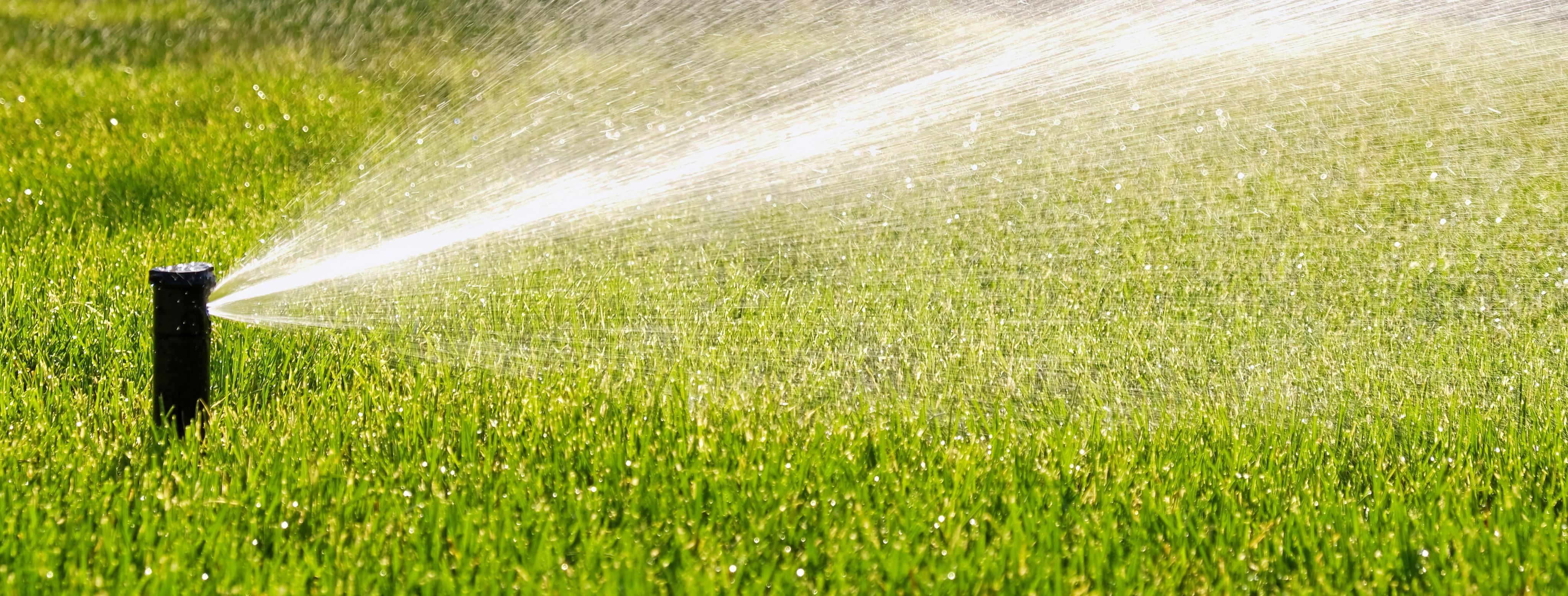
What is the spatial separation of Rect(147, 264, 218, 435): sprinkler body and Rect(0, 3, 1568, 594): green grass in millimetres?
63

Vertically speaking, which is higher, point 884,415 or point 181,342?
point 181,342

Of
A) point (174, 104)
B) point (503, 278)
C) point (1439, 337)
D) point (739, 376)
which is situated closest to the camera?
point (739, 376)

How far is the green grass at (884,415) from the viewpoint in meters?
1.86

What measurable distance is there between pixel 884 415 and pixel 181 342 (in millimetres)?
1269

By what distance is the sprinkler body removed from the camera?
2.06 metres

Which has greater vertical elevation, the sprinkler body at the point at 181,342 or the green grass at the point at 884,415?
the sprinkler body at the point at 181,342

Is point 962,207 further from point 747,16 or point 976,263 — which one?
point 747,16

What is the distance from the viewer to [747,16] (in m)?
10.3

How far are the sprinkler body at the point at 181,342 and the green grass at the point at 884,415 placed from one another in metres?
0.06

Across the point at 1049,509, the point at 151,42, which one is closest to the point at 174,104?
the point at 151,42

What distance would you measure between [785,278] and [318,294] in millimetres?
1176

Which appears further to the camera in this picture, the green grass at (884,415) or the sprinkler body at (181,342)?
the sprinkler body at (181,342)

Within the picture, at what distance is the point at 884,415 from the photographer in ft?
8.04

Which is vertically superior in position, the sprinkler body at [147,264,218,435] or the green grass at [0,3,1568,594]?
the sprinkler body at [147,264,218,435]
